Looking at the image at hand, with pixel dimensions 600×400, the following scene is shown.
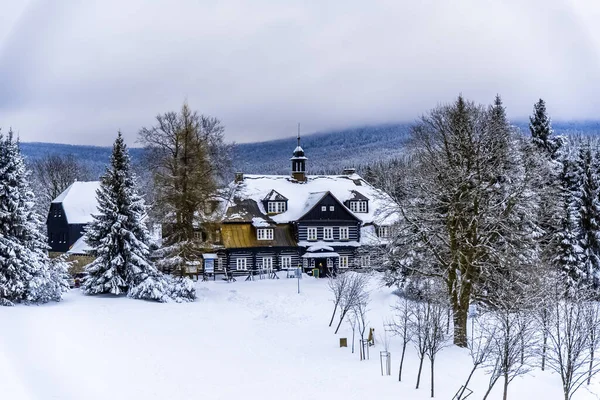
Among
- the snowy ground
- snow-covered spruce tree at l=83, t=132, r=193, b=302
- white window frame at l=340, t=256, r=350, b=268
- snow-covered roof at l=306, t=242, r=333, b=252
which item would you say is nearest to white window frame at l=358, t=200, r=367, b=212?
white window frame at l=340, t=256, r=350, b=268

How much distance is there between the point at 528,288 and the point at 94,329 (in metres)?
16.8

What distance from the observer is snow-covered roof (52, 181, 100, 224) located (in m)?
47.1

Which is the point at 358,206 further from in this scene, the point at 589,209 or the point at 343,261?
the point at 589,209

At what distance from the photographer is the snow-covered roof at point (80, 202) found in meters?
47.1

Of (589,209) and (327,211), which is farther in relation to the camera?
(327,211)

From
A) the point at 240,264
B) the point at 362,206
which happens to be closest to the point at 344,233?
the point at 362,206

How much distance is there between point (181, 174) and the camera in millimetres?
31953

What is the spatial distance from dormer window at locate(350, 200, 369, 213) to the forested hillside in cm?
578

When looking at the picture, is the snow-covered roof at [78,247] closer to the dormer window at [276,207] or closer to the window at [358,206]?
the dormer window at [276,207]

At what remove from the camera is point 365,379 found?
18.1 meters

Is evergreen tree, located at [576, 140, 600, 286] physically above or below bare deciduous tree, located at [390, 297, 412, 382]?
above

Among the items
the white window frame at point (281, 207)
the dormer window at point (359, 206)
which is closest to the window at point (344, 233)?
→ the dormer window at point (359, 206)

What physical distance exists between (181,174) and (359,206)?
1838 centimetres

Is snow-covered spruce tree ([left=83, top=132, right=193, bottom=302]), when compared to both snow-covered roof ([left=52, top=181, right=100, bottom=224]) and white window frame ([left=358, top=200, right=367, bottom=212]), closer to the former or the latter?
snow-covered roof ([left=52, top=181, right=100, bottom=224])
